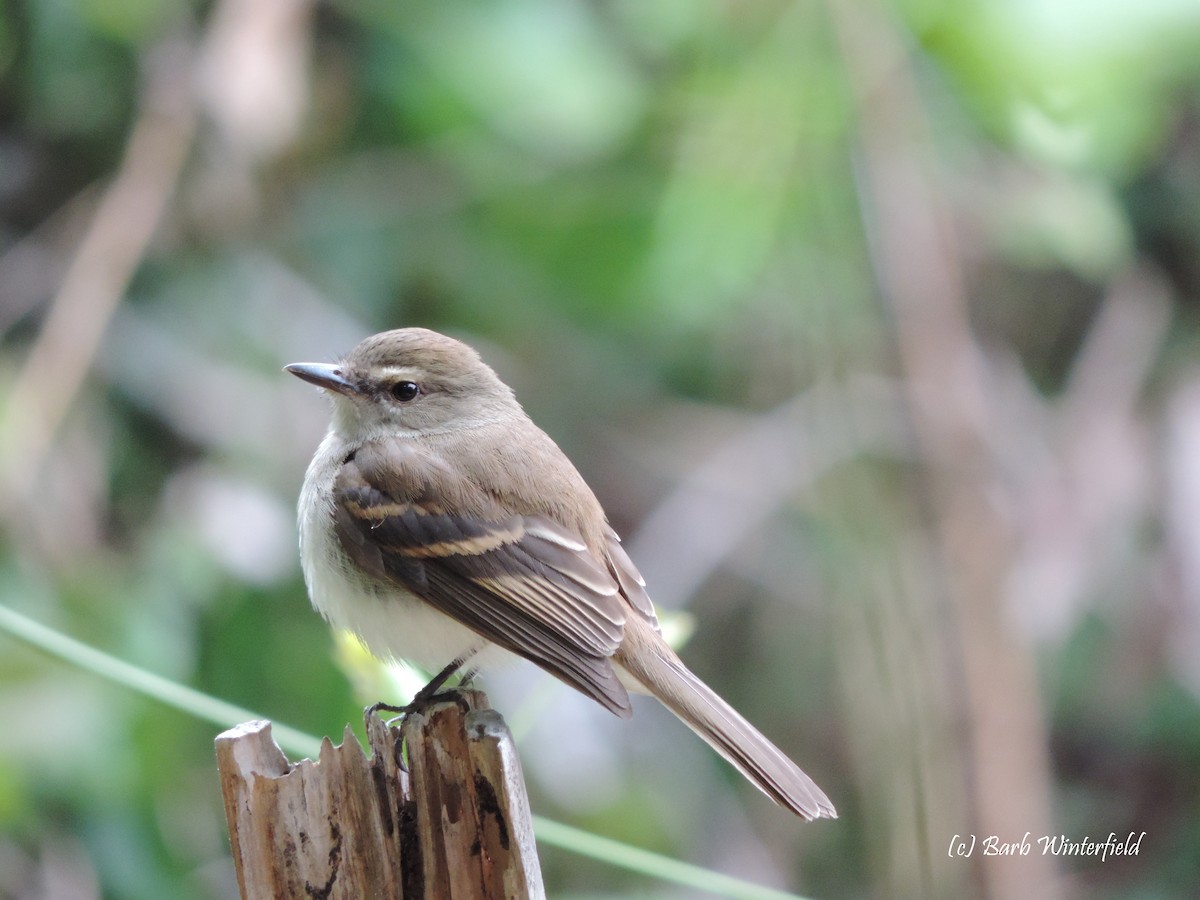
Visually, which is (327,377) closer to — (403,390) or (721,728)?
(403,390)

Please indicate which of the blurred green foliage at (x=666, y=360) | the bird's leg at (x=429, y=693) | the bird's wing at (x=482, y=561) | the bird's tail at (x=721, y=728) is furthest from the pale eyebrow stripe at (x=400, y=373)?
the blurred green foliage at (x=666, y=360)

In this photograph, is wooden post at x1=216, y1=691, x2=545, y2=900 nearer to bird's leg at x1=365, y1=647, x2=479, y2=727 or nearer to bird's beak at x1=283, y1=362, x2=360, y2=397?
bird's leg at x1=365, y1=647, x2=479, y2=727

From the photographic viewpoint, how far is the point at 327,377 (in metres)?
3.35

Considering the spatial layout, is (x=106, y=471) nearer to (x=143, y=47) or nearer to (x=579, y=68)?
(x=143, y=47)

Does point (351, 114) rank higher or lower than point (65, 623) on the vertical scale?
higher

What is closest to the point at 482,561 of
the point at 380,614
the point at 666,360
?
the point at 380,614

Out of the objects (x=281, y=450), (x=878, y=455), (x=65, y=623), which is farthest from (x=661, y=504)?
(x=65, y=623)

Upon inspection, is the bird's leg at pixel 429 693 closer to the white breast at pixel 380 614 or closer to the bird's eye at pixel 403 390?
the white breast at pixel 380 614

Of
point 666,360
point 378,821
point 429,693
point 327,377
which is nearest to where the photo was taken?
point 378,821

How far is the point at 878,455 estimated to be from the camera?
16.9ft

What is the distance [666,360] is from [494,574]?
2.97m

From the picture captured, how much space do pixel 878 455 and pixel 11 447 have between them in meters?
2.94

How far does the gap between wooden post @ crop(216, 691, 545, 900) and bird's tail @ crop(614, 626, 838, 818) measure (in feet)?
2.33

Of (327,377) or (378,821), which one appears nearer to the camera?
(378,821)
